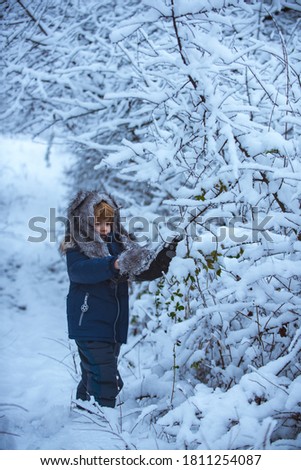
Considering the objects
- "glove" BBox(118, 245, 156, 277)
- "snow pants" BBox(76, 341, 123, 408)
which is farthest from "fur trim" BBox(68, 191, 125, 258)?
"snow pants" BBox(76, 341, 123, 408)

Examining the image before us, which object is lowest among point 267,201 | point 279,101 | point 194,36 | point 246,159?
point 267,201

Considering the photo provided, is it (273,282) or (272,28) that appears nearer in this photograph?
(273,282)

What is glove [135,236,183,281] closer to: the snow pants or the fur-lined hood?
the fur-lined hood

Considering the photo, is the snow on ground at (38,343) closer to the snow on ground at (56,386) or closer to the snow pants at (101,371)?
the snow on ground at (56,386)

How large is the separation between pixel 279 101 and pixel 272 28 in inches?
127

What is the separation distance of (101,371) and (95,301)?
18.1 inches

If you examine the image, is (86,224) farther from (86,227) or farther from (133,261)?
(133,261)

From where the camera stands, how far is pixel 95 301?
2.39 metres

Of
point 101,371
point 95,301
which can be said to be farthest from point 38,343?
point 95,301

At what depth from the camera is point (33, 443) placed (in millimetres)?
2104

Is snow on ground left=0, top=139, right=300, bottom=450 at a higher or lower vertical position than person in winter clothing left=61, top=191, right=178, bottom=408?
lower

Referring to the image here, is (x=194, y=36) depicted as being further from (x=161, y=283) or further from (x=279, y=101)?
(x=161, y=283)

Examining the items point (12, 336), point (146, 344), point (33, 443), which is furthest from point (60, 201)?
point (33, 443)

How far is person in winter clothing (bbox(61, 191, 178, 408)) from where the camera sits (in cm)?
227
